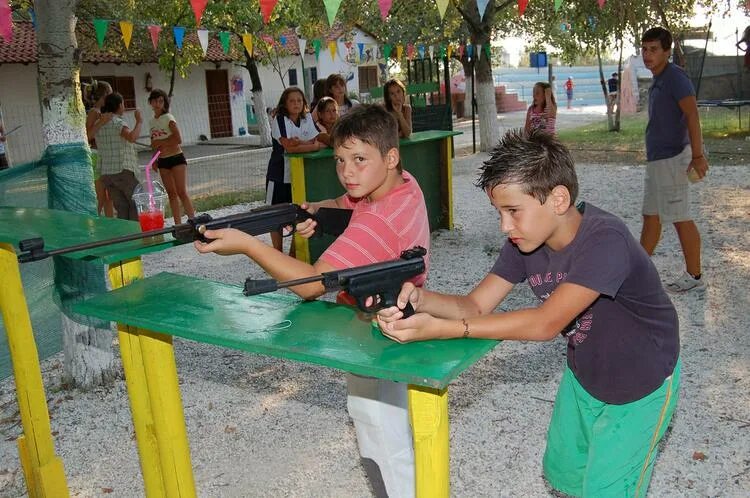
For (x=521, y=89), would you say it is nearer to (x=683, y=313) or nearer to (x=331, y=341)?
(x=683, y=313)

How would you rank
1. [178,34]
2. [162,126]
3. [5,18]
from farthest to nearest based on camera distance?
[178,34], [162,126], [5,18]

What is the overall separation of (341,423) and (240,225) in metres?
1.85

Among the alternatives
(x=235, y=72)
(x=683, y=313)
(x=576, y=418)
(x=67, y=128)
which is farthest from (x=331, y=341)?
(x=235, y=72)

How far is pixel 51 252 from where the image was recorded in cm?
223

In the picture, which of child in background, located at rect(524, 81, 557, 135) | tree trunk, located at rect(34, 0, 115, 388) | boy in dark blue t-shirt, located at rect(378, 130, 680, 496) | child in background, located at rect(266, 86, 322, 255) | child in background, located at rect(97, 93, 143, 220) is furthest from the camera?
child in background, located at rect(524, 81, 557, 135)

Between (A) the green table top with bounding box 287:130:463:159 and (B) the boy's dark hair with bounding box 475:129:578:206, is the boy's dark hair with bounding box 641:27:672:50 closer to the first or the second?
(A) the green table top with bounding box 287:130:463:159

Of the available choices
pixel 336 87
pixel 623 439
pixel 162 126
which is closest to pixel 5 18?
pixel 162 126

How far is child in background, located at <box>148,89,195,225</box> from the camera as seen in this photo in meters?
8.45

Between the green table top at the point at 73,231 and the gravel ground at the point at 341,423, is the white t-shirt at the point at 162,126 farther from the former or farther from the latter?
the green table top at the point at 73,231

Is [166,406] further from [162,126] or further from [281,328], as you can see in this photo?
[162,126]

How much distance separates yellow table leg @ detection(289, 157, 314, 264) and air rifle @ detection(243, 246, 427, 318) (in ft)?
15.4

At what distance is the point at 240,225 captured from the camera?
2.34 meters

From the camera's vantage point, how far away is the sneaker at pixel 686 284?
5.49m

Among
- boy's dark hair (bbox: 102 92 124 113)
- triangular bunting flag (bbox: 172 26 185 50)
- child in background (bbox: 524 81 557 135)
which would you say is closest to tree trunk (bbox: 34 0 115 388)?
boy's dark hair (bbox: 102 92 124 113)
